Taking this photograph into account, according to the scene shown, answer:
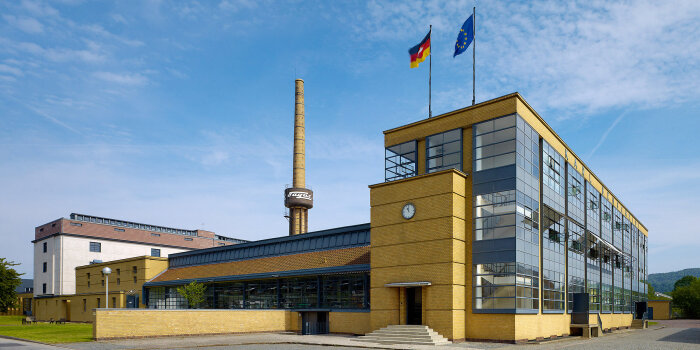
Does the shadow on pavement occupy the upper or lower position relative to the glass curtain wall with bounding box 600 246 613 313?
lower

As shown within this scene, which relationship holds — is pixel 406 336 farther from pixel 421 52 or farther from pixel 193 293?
pixel 193 293

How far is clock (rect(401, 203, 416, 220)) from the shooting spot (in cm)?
3309

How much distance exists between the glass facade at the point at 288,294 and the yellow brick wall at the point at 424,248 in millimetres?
4576

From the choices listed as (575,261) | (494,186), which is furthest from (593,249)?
(494,186)

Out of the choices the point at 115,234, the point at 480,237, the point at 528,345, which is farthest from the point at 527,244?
the point at 115,234

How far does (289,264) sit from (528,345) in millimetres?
23261

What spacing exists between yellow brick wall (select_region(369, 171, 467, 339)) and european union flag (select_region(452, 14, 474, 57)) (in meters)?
8.38

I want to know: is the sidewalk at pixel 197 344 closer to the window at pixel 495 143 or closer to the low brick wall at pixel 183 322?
the low brick wall at pixel 183 322

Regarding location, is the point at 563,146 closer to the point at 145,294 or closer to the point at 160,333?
the point at 160,333

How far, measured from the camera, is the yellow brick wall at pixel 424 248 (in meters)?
30.7

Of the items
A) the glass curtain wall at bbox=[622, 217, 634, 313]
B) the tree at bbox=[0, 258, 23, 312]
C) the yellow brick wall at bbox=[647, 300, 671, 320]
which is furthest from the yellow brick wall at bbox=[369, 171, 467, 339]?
the yellow brick wall at bbox=[647, 300, 671, 320]

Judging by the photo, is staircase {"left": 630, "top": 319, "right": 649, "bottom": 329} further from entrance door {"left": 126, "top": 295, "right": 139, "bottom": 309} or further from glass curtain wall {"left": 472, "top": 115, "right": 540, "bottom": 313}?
entrance door {"left": 126, "top": 295, "right": 139, "bottom": 309}

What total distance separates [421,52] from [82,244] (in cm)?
6208

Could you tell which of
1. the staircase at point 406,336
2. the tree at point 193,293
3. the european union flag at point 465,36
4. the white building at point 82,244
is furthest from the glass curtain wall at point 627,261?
the white building at point 82,244
